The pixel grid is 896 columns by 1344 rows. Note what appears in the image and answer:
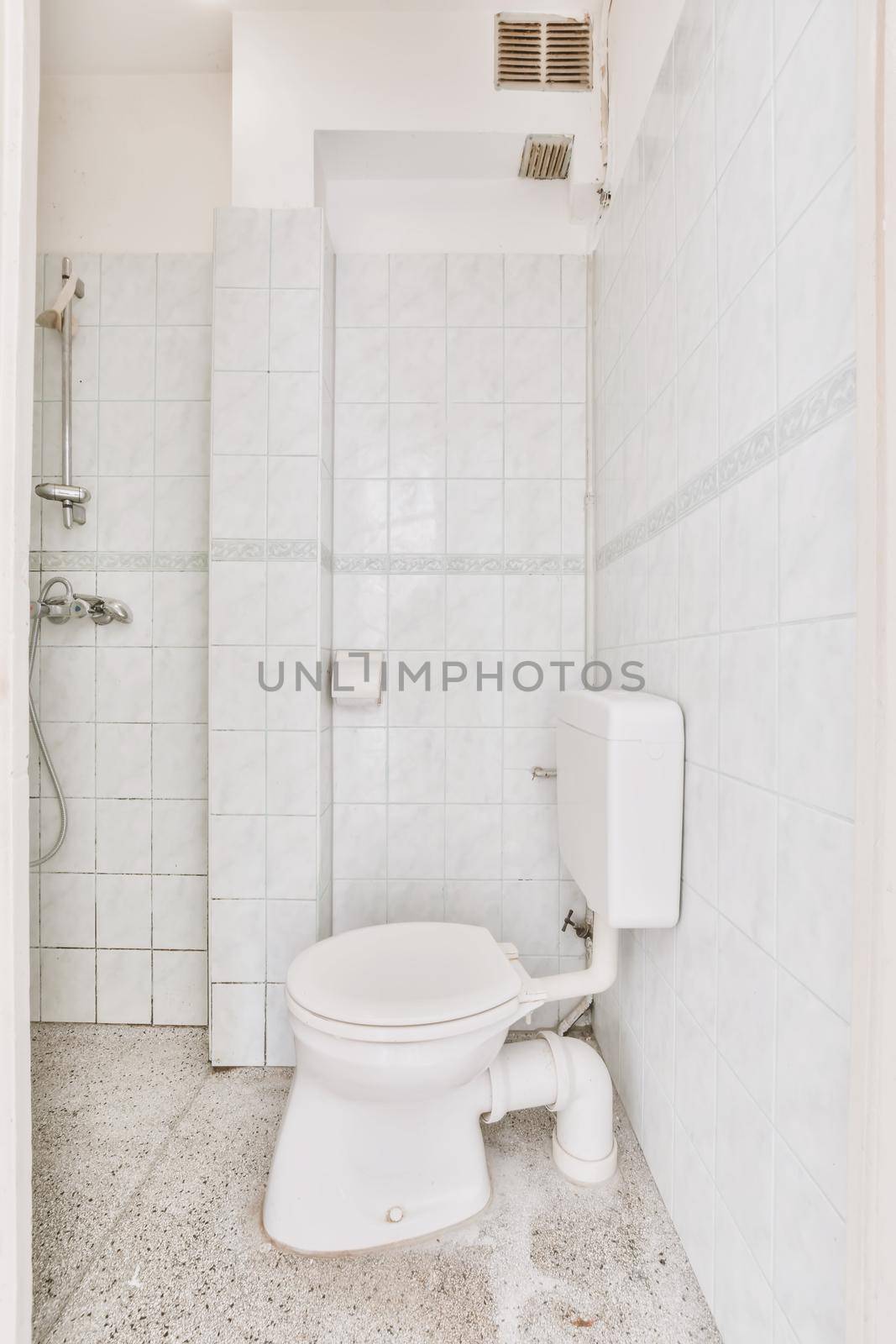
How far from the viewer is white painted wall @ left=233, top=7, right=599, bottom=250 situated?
1.73 metres

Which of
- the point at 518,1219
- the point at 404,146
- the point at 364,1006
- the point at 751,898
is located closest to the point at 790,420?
the point at 751,898

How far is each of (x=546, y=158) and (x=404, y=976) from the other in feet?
6.54

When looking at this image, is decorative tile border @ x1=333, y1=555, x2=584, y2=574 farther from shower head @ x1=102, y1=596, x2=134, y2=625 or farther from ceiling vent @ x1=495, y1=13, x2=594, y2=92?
ceiling vent @ x1=495, y1=13, x2=594, y2=92

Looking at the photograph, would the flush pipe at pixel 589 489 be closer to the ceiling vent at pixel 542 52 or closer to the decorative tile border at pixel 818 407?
the ceiling vent at pixel 542 52

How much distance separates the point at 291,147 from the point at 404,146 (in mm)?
286

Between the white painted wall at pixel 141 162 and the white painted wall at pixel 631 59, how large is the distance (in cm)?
104

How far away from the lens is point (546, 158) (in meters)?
1.83

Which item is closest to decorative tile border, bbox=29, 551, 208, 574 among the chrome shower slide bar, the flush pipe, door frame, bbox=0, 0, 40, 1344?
the chrome shower slide bar

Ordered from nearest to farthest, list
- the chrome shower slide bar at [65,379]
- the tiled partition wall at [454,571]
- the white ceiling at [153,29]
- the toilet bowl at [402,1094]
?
the toilet bowl at [402,1094] → the white ceiling at [153,29] → the chrome shower slide bar at [65,379] → the tiled partition wall at [454,571]

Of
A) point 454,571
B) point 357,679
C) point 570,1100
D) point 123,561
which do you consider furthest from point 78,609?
point 570,1100

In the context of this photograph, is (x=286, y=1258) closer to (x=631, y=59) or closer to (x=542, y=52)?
(x=631, y=59)

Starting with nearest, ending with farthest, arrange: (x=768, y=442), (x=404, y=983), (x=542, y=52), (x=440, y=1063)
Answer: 1. (x=768, y=442)
2. (x=440, y=1063)
3. (x=404, y=983)
4. (x=542, y=52)

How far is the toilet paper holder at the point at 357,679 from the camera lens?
180 centimetres

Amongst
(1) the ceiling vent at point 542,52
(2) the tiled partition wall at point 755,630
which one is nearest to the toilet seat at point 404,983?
(2) the tiled partition wall at point 755,630
